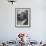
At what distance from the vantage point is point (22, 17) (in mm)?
5910

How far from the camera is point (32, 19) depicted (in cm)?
586

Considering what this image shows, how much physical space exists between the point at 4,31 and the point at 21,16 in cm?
93

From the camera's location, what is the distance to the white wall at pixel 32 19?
5840 millimetres

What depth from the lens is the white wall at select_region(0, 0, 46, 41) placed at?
5840 mm

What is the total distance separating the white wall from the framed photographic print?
4.8 inches

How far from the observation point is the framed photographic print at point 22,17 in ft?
19.2

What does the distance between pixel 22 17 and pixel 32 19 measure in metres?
0.42

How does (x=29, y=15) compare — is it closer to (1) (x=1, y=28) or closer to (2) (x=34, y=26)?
(2) (x=34, y=26)

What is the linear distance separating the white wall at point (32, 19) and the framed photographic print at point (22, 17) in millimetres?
123

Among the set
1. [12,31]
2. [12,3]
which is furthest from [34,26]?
[12,3]

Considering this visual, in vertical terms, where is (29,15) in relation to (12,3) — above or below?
below

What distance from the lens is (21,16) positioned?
591 centimetres

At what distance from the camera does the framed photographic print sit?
5.86 metres

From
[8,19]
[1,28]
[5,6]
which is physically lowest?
[1,28]
